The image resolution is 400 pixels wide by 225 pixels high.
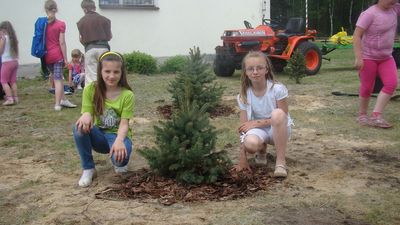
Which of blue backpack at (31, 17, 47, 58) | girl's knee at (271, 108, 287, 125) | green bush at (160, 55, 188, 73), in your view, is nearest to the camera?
girl's knee at (271, 108, 287, 125)

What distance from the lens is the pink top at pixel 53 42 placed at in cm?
736

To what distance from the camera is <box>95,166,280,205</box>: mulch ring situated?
139 inches

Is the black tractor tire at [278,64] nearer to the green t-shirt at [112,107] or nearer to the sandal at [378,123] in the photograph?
the sandal at [378,123]

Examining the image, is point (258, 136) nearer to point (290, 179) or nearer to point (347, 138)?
point (290, 179)

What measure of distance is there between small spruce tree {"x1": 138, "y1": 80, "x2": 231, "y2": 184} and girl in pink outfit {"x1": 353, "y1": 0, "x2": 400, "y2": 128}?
9.47 ft

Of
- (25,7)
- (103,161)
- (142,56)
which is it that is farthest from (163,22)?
(103,161)

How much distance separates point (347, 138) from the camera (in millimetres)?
5340

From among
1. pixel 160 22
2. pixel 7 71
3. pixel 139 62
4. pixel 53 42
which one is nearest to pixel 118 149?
pixel 53 42

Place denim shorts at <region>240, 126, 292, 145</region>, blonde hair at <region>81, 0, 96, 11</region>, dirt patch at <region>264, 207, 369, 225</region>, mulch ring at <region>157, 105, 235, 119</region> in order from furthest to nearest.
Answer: blonde hair at <region>81, 0, 96, 11</region> → mulch ring at <region>157, 105, 235, 119</region> → denim shorts at <region>240, 126, 292, 145</region> → dirt patch at <region>264, 207, 369, 225</region>

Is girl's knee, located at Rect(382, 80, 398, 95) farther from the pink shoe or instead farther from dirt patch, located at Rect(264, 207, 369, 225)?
the pink shoe

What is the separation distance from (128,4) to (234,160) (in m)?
8.91

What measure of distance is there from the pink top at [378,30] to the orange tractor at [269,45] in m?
5.41

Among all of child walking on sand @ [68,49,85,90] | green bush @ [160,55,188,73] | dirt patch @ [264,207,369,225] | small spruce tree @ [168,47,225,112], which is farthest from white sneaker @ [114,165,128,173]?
green bush @ [160,55,188,73]

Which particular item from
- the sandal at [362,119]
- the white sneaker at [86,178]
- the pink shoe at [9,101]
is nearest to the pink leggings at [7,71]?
the pink shoe at [9,101]
